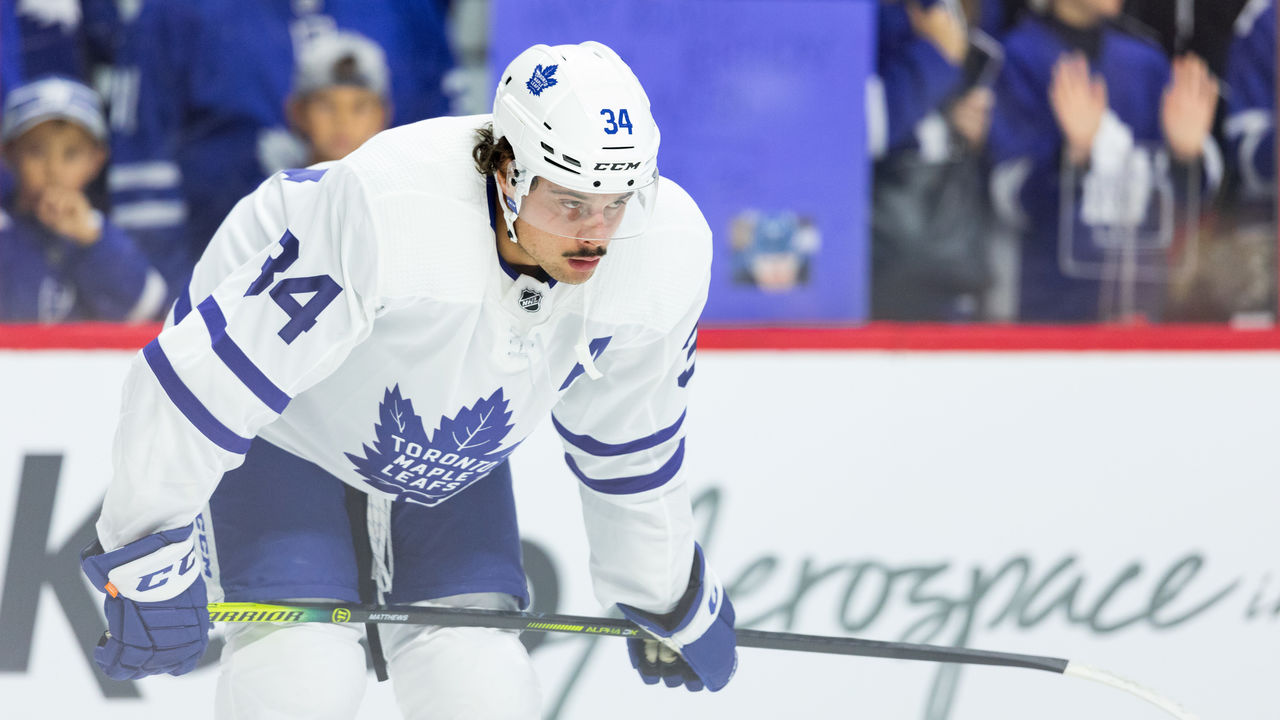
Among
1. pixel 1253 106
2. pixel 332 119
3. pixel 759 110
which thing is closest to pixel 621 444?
pixel 759 110

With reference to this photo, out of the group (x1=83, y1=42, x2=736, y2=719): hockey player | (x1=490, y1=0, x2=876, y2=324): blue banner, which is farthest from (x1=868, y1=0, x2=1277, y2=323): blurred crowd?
(x1=83, y1=42, x2=736, y2=719): hockey player

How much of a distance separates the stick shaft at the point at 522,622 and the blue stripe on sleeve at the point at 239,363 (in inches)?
11.6

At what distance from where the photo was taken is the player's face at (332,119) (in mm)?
3361

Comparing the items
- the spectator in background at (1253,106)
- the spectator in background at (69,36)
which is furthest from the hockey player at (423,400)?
the spectator in background at (1253,106)

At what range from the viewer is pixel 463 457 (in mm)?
1906

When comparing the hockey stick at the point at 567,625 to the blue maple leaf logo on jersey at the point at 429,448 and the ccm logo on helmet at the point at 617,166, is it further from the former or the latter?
the ccm logo on helmet at the point at 617,166

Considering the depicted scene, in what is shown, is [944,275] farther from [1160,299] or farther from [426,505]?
[426,505]

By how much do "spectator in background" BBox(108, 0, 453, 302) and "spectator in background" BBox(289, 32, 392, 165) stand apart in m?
0.03

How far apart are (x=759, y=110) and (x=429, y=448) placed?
171 centimetres

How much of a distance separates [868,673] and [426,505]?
3.90 ft

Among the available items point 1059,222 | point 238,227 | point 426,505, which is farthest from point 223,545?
point 1059,222

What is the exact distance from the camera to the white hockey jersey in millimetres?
1662

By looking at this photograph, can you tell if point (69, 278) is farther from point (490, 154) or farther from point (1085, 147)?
point (1085, 147)

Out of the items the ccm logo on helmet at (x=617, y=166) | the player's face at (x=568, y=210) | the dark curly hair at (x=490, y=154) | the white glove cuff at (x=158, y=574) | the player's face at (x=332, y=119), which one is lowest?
the white glove cuff at (x=158, y=574)
